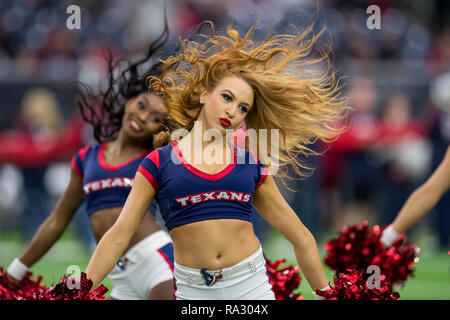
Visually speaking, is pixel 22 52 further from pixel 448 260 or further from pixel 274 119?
pixel 274 119

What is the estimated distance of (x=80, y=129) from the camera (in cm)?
1127

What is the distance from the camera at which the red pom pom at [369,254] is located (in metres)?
5.07

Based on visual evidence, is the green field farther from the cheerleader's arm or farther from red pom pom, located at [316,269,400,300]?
the cheerleader's arm

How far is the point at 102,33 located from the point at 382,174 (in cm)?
539

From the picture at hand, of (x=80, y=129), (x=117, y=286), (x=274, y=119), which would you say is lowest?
(x=80, y=129)

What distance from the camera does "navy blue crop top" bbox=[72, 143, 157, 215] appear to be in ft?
16.4

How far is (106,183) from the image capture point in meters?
5.00

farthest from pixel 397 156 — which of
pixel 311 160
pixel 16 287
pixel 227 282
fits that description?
pixel 227 282

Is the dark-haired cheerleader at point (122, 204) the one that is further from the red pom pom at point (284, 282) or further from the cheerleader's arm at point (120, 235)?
the cheerleader's arm at point (120, 235)

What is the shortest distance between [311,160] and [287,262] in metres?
2.21

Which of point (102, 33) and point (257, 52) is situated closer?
point (257, 52)

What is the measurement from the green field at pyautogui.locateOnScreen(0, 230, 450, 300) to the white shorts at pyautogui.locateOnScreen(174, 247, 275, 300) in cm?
299

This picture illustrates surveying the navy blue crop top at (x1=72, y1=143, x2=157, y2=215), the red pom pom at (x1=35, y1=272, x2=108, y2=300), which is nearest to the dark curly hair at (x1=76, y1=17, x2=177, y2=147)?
the navy blue crop top at (x1=72, y1=143, x2=157, y2=215)
